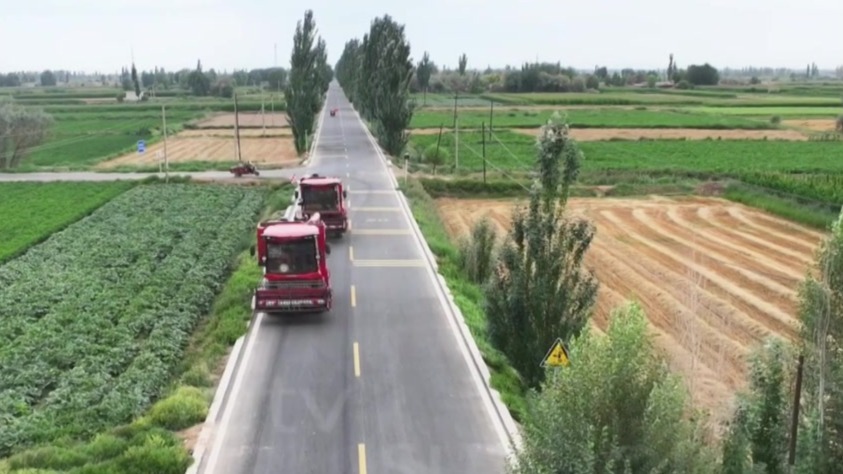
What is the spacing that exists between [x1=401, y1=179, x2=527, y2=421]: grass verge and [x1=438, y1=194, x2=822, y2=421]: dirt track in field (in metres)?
1.76

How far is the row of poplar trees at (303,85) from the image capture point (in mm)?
61906

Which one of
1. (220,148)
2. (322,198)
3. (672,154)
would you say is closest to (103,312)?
(322,198)

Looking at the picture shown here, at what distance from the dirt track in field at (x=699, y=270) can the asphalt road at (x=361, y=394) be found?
440cm

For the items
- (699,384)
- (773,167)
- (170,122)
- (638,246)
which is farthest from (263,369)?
(170,122)

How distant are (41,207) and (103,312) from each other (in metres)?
21.6

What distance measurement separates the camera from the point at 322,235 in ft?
75.8

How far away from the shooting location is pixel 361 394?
17156mm

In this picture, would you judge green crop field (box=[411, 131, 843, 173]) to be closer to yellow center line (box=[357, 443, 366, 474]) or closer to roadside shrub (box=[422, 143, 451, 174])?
roadside shrub (box=[422, 143, 451, 174])

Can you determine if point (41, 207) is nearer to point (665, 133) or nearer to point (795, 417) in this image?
point (795, 417)

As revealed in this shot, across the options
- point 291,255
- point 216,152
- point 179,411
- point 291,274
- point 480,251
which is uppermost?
point 291,255

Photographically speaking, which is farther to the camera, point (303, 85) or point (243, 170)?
point (303, 85)

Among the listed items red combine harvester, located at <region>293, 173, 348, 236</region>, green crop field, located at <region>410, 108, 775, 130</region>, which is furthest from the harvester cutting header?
green crop field, located at <region>410, 108, 775, 130</region>

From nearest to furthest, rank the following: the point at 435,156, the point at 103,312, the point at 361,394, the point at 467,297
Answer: the point at 361,394 → the point at 103,312 → the point at 467,297 → the point at 435,156

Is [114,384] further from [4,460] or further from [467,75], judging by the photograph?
[467,75]
